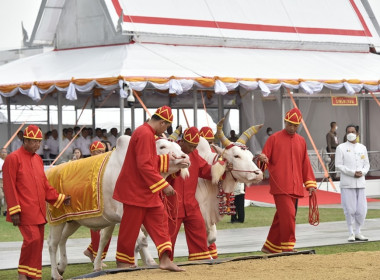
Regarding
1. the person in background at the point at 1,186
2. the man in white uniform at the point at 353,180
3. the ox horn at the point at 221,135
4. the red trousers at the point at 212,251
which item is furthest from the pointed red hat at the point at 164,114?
the person in background at the point at 1,186

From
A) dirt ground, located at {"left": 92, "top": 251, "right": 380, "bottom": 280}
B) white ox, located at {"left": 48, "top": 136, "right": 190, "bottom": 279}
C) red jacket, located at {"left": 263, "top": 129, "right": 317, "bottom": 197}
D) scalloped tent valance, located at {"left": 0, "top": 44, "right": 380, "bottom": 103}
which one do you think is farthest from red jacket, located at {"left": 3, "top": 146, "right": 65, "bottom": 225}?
scalloped tent valance, located at {"left": 0, "top": 44, "right": 380, "bottom": 103}

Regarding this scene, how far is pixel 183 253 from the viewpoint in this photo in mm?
14773

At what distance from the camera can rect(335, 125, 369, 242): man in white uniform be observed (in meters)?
16.7

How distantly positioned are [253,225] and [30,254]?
8.81 meters

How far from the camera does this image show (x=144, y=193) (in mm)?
10844

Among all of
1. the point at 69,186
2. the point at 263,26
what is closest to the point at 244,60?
the point at 263,26

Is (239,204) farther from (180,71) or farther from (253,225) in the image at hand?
(180,71)

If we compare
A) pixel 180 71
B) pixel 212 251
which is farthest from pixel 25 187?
pixel 180 71

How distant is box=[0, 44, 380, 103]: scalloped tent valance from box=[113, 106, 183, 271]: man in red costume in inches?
477

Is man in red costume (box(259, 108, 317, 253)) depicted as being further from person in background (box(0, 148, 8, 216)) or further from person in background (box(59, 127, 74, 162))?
person in background (box(59, 127, 74, 162))

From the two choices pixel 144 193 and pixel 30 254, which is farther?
pixel 30 254

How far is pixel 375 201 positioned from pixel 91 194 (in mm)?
15015

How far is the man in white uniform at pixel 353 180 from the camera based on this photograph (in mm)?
16661

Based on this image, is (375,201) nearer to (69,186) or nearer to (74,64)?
(74,64)
